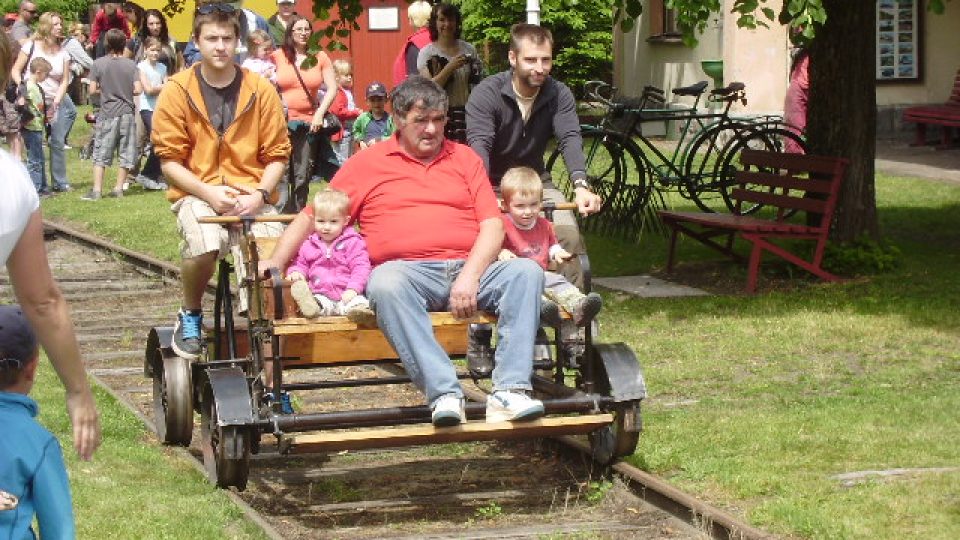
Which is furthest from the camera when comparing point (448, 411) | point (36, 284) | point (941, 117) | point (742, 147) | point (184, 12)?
point (184, 12)

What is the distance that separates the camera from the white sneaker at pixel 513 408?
24.6 feet

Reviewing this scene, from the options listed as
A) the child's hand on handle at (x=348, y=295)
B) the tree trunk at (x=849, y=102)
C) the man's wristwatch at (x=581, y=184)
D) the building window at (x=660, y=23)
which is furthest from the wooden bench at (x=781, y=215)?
the building window at (x=660, y=23)

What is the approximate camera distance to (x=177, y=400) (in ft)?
28.6

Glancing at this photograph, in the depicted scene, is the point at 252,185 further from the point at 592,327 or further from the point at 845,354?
the point at 845,354

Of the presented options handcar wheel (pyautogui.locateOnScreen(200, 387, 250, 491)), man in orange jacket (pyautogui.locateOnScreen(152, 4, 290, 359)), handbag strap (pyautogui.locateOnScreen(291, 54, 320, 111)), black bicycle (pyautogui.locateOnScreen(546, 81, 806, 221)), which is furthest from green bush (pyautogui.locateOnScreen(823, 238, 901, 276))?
handcar wheel (pyautogui.locateOnScreen(200, 387, 250, 491))

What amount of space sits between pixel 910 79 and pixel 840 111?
1302 centimetres

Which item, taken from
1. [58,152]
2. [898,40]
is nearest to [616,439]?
[58,152]

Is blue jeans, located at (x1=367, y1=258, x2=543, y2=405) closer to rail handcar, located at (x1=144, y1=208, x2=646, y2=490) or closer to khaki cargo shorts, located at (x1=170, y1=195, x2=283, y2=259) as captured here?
rail handcar, located at (x1=144, y1=208, x2=646, y2=490)

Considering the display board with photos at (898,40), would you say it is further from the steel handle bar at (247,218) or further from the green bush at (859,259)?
the steel handle bar at (247,218)

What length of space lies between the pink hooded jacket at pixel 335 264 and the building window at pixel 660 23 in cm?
2173

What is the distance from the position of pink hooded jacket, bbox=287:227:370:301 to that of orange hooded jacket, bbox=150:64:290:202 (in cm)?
97

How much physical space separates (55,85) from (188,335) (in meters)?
17.2

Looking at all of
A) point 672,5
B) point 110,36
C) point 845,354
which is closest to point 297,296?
point 845,354

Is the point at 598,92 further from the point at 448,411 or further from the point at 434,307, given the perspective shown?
the point at 448,411
